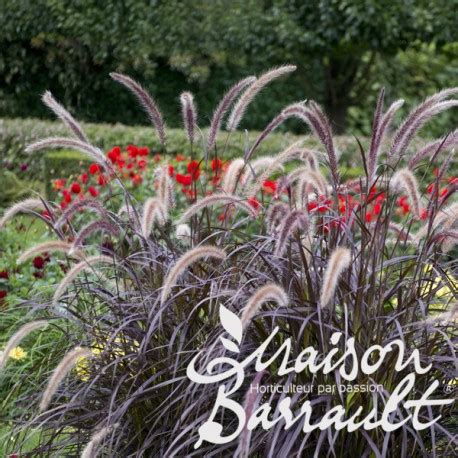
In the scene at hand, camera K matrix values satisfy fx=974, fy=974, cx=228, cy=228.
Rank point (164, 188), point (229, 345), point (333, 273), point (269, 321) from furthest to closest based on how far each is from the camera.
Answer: point (164, 188), point (269, 321), point (229, 345), point (333, 273)

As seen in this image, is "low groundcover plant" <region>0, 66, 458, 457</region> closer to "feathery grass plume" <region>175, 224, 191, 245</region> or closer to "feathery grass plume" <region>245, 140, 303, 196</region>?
"feathery grass plume" <region>245, 140, 303, 196</region>

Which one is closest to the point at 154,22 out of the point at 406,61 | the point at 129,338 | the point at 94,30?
the point at 94,30

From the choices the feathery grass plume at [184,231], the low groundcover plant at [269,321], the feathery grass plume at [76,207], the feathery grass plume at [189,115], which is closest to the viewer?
the low groundcover plant at [269,321]

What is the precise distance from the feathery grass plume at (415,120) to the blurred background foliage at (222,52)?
9550 mm

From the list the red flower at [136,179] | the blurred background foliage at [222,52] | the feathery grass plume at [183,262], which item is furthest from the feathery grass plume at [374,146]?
the blurred background foliage at [222,52]

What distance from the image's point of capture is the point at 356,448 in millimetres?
2744

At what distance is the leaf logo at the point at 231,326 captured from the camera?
271 centimetres

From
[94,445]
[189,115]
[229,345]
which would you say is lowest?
[94,445]

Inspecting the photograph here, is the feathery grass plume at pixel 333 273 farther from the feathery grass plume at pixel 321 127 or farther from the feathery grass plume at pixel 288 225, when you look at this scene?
the feathery grass plume at pixel 321 127

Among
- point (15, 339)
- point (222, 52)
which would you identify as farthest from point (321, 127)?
point (222, 52)

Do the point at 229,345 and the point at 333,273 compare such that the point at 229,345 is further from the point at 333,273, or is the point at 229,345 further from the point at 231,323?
the point at 333,273

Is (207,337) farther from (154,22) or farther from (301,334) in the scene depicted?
(154,22)

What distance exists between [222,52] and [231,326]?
467 inches

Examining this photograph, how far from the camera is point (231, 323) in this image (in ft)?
9.06
